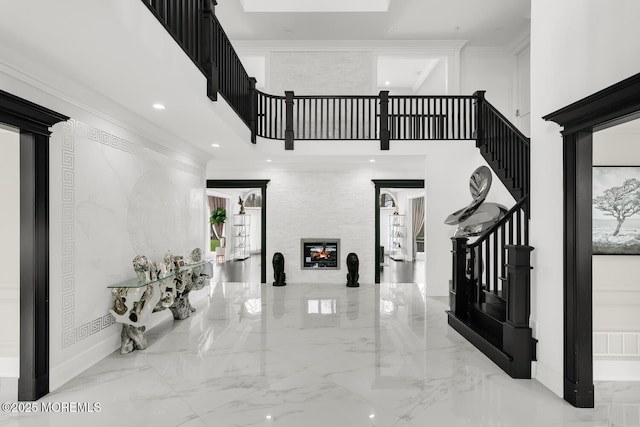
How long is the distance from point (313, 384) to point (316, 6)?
22.9 feet

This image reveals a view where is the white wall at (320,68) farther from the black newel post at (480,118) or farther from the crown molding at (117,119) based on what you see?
the crown molding at (117,119)

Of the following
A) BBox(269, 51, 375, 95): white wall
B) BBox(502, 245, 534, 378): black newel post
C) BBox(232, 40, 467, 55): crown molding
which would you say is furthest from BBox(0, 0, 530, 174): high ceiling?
BBox(502, 245, 534, 378): black newel post

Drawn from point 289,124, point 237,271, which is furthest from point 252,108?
point 237,271

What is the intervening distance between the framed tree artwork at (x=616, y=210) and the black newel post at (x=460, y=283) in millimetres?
1655

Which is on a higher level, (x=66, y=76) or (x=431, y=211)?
(x=66, y=76)

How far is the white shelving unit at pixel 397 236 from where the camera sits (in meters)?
12.7

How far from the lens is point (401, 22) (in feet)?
24.2

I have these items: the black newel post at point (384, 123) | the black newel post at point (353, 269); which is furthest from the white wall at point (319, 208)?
the black newel post at point (384, 123)

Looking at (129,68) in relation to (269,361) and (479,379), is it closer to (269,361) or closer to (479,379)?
(269,361)

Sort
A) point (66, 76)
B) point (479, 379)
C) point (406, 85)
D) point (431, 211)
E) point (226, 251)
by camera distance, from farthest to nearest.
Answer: point (226, 251) → point (406, 85) → point (431, 211) → point (479, 379) → point (66, 76)

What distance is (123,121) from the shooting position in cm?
392

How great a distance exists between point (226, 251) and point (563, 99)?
11.5 m

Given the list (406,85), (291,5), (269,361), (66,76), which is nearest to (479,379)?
(269,361)

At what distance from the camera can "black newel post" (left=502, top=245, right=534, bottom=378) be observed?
3.09 metres
